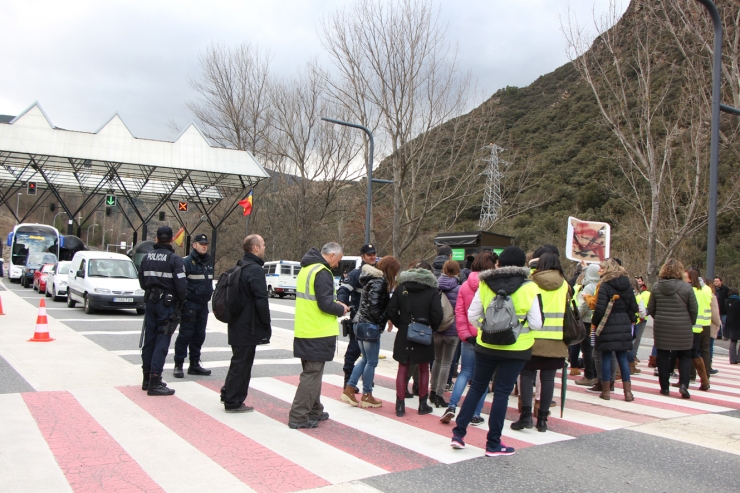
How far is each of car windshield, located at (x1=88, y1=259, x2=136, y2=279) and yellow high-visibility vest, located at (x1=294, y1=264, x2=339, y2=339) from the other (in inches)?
523

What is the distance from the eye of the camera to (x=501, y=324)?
5102 mm

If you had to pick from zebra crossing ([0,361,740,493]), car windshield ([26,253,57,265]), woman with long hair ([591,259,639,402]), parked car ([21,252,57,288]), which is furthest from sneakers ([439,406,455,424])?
car windshield ([26,253,57,265])

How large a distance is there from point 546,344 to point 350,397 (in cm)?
233

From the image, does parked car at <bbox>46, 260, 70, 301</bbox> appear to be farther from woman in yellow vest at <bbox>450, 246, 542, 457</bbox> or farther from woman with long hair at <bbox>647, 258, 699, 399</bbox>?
woman in yellow vest at <bbox>450, 246, 542, 457</bbox>

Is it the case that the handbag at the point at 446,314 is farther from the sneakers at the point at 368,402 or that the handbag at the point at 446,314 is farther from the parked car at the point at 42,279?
the parked car at the point at 42,279

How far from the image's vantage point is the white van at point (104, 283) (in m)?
16.5

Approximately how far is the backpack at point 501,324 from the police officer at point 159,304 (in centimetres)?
386

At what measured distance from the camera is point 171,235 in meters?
7.36

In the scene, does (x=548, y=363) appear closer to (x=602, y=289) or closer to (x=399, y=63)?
(x=602, y=289)

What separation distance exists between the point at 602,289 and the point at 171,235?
5448 mm

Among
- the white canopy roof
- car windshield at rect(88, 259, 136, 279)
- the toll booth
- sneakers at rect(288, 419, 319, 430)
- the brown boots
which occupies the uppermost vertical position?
the white canopy roof

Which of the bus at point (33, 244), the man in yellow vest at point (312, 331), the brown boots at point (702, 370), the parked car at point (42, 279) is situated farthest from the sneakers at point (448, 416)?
the bus at point (33, 244)

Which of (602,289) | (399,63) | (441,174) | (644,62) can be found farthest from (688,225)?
(602,289)

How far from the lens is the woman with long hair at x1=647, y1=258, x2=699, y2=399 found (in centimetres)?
845
